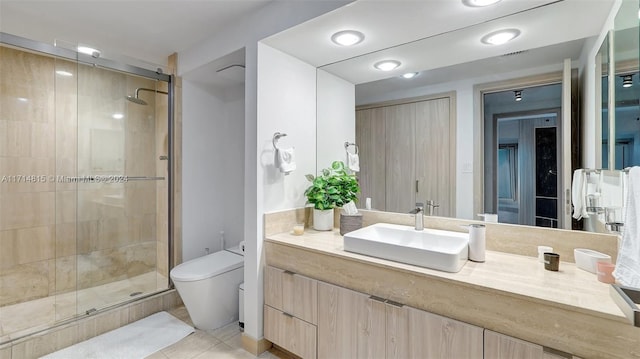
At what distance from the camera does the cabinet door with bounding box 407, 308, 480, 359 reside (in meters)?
1.17

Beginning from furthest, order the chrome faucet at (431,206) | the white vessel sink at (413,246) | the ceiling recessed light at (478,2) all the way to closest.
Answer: the chrome faucet at (431,206), the ceiling recessed light at (478,2), the white vessel sink at (413,246)

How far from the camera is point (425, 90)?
190 cm

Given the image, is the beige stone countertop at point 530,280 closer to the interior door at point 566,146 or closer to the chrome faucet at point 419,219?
the interior door at point 566,146

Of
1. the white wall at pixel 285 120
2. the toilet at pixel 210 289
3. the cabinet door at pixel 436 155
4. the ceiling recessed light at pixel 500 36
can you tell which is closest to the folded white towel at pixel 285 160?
the white wall at pixel 285 120

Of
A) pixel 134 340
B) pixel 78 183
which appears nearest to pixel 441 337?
pixel 134 340

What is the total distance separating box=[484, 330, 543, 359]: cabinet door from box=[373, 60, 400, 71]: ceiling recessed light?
1653mm

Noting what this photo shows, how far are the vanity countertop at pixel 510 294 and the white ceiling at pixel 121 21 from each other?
5.67 feet

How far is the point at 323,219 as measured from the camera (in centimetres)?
208

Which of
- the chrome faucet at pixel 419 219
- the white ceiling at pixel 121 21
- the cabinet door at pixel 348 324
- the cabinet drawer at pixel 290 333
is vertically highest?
the white ceiling at pixel 121 21

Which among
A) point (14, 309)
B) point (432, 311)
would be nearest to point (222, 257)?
point (14, 309)

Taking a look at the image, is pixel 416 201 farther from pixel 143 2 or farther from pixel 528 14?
Result: pixel 143 2

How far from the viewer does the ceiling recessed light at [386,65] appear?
1.99m

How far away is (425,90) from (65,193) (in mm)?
2918

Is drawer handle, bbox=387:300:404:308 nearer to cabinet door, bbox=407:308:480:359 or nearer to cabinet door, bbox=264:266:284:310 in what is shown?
cabinet door, bbox=407:308:480:359
